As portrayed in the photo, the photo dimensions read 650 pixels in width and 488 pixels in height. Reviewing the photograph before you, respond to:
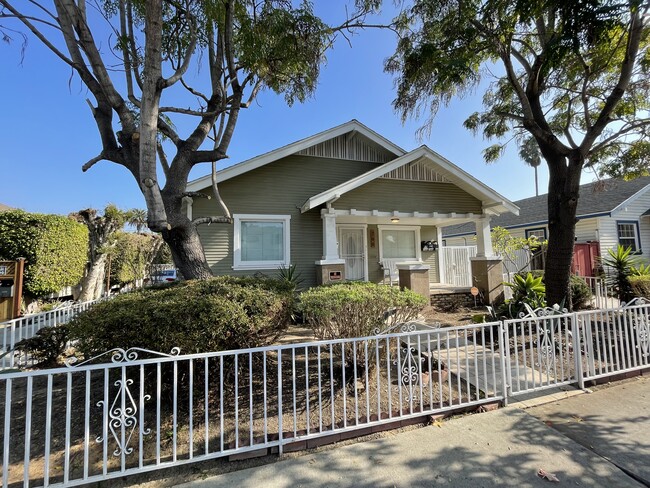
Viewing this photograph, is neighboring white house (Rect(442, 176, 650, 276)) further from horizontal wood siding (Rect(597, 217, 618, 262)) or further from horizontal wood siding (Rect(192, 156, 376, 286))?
horizontal wood siding (Rect(192, 156, 376, 286))

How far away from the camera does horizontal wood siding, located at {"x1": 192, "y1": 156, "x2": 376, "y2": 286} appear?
877 cm

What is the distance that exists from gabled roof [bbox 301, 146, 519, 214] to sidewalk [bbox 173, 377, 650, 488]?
21.4 ft

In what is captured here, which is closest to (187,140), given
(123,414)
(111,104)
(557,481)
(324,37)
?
(111,104)

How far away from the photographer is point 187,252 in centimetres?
505

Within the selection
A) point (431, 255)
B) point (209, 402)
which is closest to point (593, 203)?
point (431, 255)

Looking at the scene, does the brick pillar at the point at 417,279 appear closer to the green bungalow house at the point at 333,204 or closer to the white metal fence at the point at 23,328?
the green bungalow house at the point at 333,204

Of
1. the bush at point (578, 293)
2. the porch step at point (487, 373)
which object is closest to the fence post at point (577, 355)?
the porch step at point (487, 373)

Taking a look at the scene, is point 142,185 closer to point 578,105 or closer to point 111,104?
point 111,104

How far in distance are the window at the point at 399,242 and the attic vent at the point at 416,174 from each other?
239cm

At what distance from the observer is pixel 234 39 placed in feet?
20.1

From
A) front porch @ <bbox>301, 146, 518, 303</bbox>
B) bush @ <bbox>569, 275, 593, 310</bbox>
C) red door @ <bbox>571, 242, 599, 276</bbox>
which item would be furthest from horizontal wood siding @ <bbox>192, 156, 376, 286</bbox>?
red door @ <bbox>571, 242, 599, 276</bbox>

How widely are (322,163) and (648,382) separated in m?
9.05

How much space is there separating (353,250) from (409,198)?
292cm

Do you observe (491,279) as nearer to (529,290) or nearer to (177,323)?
(529,290)
